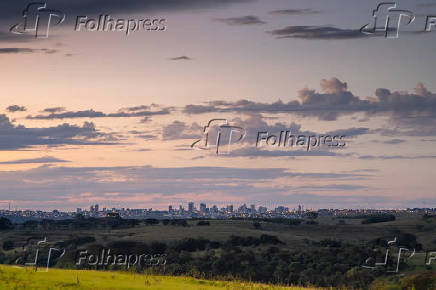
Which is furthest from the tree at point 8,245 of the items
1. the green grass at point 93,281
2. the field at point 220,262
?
the green grass at point 93,281

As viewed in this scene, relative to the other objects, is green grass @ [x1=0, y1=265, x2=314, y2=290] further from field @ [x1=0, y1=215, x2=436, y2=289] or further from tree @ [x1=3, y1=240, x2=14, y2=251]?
tree @ [x1=3, y1=240, x2=14, y2=251]

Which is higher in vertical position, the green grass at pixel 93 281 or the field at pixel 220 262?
the green grass at pixel 93 281

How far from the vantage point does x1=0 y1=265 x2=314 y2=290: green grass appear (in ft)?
122

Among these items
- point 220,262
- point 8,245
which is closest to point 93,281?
point 220,262

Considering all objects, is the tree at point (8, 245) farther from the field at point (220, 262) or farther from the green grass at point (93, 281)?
the green grass at point (93, 281)

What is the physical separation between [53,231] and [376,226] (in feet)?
278

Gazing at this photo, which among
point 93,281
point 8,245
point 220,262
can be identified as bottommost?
point 8,245

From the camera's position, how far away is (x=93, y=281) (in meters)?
39.2

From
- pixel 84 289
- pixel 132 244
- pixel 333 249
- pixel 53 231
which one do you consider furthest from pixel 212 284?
pixel 53 231

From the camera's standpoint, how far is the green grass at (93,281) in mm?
37234

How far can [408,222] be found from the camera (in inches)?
6969

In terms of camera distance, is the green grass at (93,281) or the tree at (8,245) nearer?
the green grass at (93,281)

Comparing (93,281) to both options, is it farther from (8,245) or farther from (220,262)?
(8,245)

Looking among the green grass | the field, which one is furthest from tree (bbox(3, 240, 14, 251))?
the green grass
